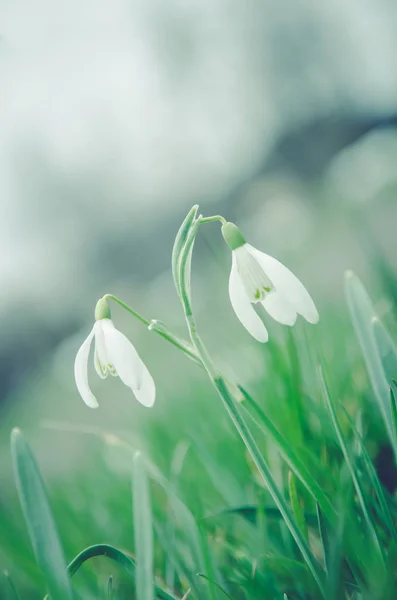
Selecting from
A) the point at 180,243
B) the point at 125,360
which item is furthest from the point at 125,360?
the point at 180,243

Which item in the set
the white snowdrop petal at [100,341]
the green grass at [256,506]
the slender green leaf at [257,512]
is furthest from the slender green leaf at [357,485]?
the white snowdrop petal at [100,341]

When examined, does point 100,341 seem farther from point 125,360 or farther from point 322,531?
point 322,531

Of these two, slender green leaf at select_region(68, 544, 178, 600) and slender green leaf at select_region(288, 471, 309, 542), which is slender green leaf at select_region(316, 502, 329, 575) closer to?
slender green leaf at select_region(288, 471, 309, 542)

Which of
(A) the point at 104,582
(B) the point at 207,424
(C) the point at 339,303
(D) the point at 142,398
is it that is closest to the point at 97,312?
(D) the point at 142,398

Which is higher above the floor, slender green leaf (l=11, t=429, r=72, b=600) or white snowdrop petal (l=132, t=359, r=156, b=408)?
white snowdrop petal (l=132, t=359, r=156, b=408)

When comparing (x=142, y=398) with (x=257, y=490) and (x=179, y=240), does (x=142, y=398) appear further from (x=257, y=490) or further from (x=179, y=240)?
(x=257, y=490)

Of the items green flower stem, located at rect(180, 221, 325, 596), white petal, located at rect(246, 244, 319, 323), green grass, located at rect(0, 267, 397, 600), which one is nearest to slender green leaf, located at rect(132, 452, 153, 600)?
green grass, located at rect(0, 267, 397, 600)
